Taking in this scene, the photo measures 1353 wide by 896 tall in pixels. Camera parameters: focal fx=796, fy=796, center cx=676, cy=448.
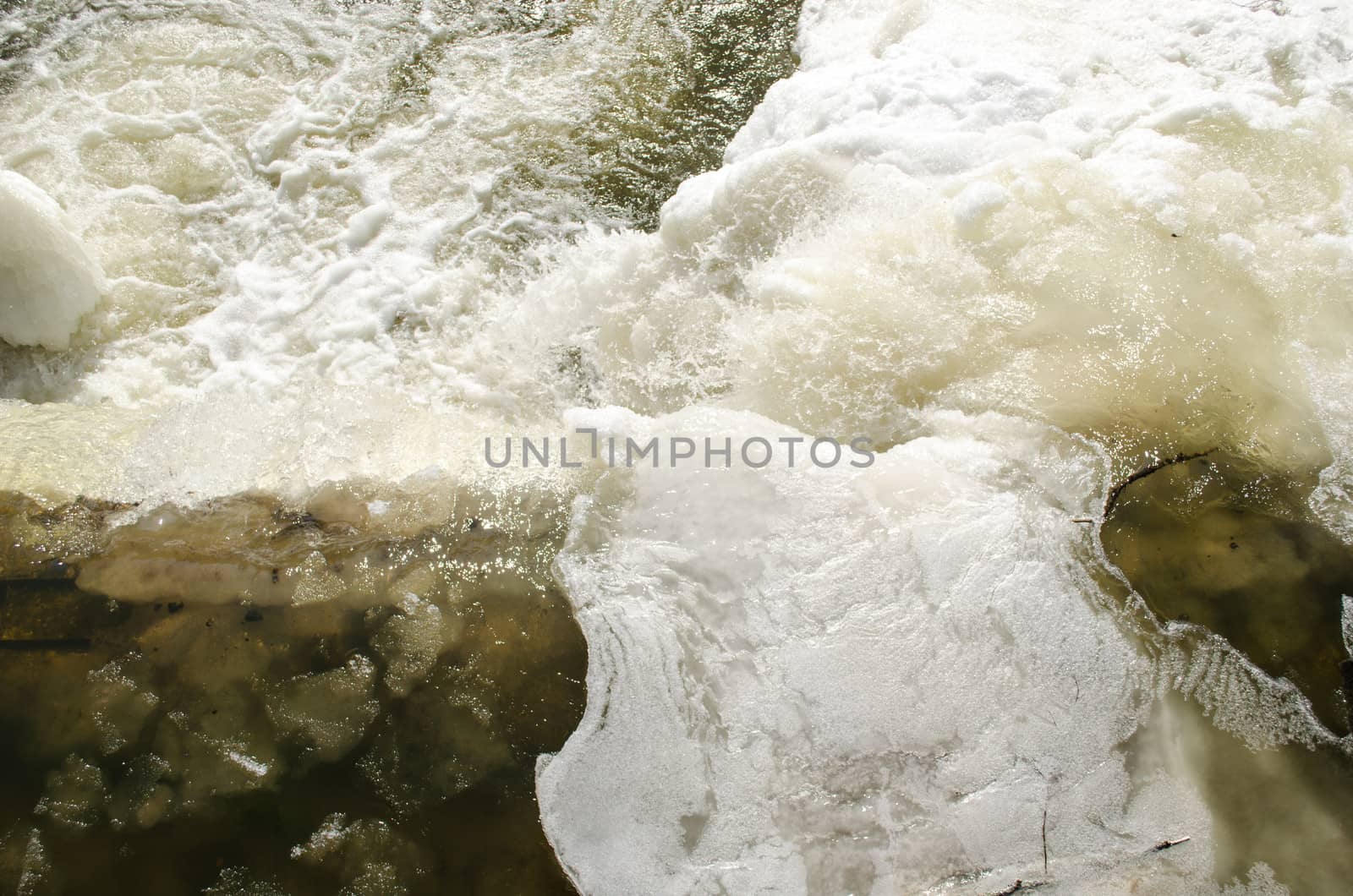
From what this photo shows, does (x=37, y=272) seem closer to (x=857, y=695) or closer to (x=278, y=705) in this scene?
(x=278, y=705)

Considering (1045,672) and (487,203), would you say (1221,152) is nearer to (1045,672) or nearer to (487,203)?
(1045,672)

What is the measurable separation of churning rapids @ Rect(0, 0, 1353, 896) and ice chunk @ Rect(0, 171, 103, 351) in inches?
0.6

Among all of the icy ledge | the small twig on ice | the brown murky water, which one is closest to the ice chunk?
the brown murky water

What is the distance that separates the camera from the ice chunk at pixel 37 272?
12.6 ft

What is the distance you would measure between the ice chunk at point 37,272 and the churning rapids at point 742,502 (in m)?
0.02

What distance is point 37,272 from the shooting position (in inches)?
155

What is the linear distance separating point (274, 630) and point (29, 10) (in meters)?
5.81

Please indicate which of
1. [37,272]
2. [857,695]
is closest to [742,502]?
[857,695]

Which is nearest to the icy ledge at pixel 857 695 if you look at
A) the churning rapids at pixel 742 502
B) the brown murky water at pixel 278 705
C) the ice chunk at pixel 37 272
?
the churning rapids at pixel 742 502

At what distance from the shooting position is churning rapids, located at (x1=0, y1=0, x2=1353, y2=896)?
2.30 meters

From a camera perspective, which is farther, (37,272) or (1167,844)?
(37,272)

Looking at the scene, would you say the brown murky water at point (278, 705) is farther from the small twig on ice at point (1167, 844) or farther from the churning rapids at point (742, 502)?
the small twig on ice at point (1167, 844)

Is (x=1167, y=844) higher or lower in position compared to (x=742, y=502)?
lower

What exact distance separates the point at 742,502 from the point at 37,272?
148 inches
